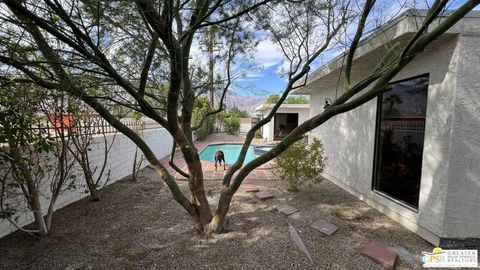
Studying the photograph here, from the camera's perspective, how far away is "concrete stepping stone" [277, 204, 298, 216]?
16.1 feet

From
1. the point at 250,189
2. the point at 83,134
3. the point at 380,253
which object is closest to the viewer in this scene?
the point at 380,253

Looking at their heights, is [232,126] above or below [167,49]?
below

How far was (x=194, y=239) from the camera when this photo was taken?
389cm

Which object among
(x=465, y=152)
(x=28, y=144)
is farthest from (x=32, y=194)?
(x=465, y=152)

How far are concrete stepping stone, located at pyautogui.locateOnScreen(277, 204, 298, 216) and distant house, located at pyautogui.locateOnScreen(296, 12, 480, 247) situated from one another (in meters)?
1.93

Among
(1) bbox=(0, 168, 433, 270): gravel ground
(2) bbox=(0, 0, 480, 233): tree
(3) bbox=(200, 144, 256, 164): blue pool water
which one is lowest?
(3) bbox=(200, 144, 256, 164): blue pool water

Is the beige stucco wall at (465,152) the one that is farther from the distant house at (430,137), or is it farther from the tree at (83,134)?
the tree at (83,134)

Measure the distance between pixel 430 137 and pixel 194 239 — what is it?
4281 millimetres

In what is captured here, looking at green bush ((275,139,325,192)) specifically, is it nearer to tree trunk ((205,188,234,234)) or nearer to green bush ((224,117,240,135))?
tree trunk ((205,188,234,234))

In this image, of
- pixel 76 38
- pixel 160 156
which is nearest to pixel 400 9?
pixel 76 38

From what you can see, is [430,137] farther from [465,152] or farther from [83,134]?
[83,134]

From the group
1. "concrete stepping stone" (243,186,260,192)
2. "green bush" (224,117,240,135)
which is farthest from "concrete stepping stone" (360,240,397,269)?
"green bush" (224,117,240,135)

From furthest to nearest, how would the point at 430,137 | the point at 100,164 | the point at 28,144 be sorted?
1. the point at 100,164
2. the point at 430,137
3. the point at 28,144

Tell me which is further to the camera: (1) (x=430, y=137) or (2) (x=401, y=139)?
(2) (x=401, y=139)
